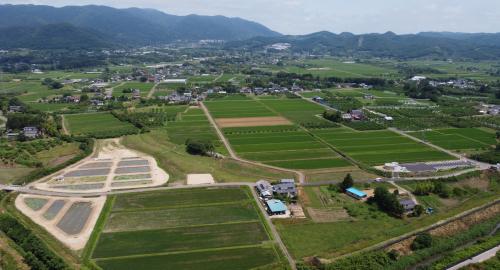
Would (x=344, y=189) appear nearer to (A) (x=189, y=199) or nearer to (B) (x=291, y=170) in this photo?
(B) (x=291, y=170)

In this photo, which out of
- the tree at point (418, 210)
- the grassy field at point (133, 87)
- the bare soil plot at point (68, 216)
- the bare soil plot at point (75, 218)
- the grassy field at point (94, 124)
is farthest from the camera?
the grassy field at point (133, 87)

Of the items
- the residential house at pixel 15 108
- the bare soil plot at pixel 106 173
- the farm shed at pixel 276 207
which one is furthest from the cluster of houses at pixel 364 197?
the residential house at pixel 15 108

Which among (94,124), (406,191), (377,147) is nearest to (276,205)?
(406,191)

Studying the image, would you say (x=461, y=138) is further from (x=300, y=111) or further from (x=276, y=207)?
(x=276, y=207)

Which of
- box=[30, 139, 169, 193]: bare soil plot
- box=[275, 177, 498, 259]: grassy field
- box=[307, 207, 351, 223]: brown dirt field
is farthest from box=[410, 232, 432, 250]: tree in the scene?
box=[30, 139, 169, 193]: bare soil plot

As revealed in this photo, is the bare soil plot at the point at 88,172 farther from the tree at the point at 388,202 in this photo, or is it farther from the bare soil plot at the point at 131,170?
the tree at the point at 388,202

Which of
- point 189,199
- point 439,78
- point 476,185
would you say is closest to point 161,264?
point 189,199

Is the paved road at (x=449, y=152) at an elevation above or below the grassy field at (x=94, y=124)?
above
